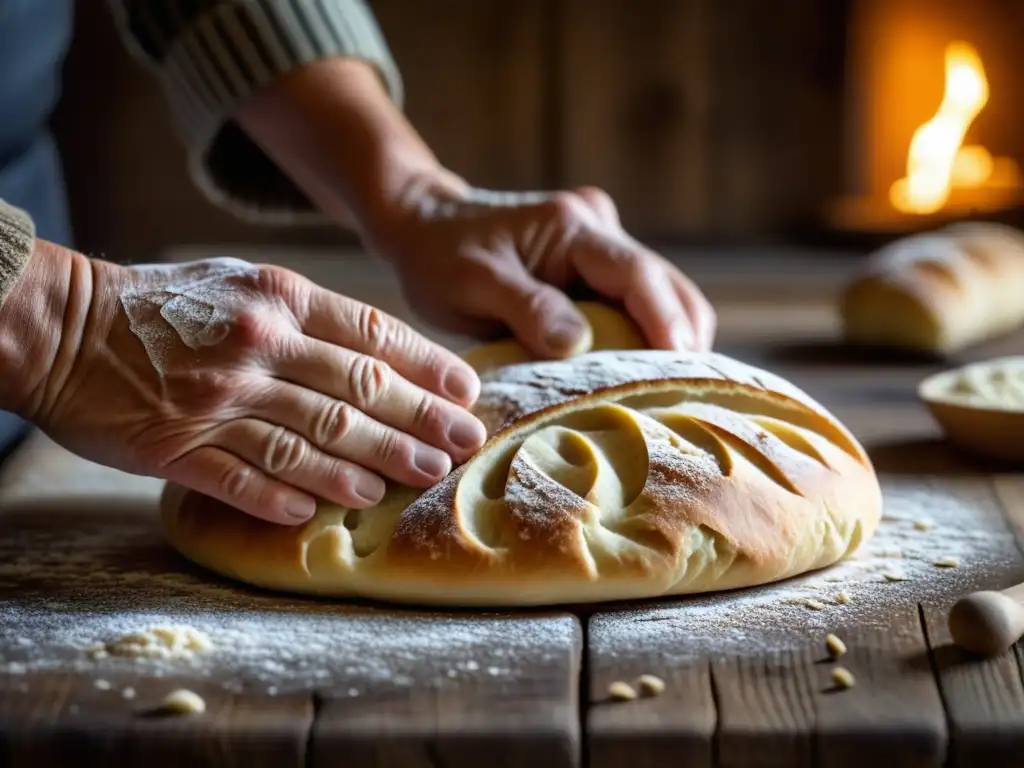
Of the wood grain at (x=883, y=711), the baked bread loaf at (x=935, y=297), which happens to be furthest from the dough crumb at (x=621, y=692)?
the baked bread loaf at (x=935, y=297)

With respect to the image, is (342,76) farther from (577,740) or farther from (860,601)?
(577,740)

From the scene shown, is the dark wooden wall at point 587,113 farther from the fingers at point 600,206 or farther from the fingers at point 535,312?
the fingers at point 535,312

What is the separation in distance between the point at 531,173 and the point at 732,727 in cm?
325

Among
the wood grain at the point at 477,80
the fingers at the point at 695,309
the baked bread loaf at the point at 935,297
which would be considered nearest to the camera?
the fingers at the point at 695,309

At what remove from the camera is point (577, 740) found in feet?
2.93

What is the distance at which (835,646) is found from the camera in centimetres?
103

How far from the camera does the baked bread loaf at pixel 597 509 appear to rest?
1116mm

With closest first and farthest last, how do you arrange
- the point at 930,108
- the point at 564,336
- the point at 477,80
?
the point at 564,336 → the point at 477,80 → the point at 930,108

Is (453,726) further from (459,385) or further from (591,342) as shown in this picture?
(591,342)

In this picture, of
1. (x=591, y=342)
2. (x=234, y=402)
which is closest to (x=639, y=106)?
(x=591, y=342)

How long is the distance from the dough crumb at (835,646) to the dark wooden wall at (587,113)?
119 inches

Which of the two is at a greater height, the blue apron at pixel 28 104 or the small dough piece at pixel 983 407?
the blue apron at pixel 28 104

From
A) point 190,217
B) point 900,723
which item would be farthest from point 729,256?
point 900,723

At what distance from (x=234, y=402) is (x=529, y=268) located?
51cm
